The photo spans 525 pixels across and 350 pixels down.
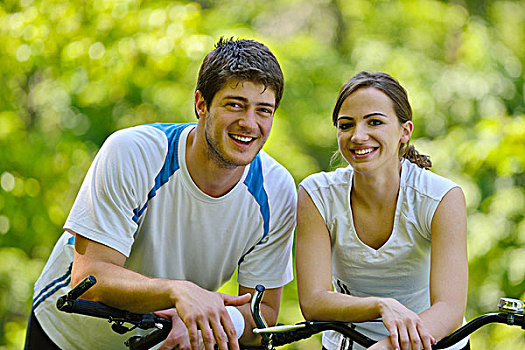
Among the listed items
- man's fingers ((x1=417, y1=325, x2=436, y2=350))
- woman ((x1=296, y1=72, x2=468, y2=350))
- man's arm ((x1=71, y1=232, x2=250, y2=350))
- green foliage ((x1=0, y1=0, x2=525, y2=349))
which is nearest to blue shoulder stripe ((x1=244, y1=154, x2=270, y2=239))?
woman ((x1=296, y1=72, x2=468, y2=350))

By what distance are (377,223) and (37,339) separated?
1097 millimetres

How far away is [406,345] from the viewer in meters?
1.53

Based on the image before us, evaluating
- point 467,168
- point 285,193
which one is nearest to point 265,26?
point 467,168

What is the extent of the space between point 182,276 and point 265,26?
16.0 feet

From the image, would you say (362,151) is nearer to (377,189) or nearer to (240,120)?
(377,189)

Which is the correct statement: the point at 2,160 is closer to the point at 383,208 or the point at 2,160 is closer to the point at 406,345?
the point at 383,208

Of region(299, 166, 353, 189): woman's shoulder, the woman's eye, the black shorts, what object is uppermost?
the woman's eye

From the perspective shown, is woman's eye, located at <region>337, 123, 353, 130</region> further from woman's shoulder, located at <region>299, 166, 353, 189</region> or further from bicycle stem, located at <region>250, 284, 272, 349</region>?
bicycle stem, located at <region>250, 284, 272, 349</region>

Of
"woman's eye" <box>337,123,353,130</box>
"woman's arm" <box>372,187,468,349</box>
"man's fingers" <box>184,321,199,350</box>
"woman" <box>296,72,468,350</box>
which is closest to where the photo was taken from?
"man's fingers" <box>184,321,199,350</box>

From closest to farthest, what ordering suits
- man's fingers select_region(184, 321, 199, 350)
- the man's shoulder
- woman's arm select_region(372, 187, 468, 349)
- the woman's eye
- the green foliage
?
man's fingers select_region(184, 321, 199, 350), woman's arm select_region(372, 187, 468, 349), the woman's eye, the man's shoulder, the green foliage

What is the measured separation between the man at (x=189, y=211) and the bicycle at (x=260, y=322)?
15 centimetres

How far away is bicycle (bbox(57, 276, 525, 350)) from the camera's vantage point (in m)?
1.39

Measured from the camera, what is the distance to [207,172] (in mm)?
1931

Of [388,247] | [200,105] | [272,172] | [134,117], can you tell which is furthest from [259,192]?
[134,117]
